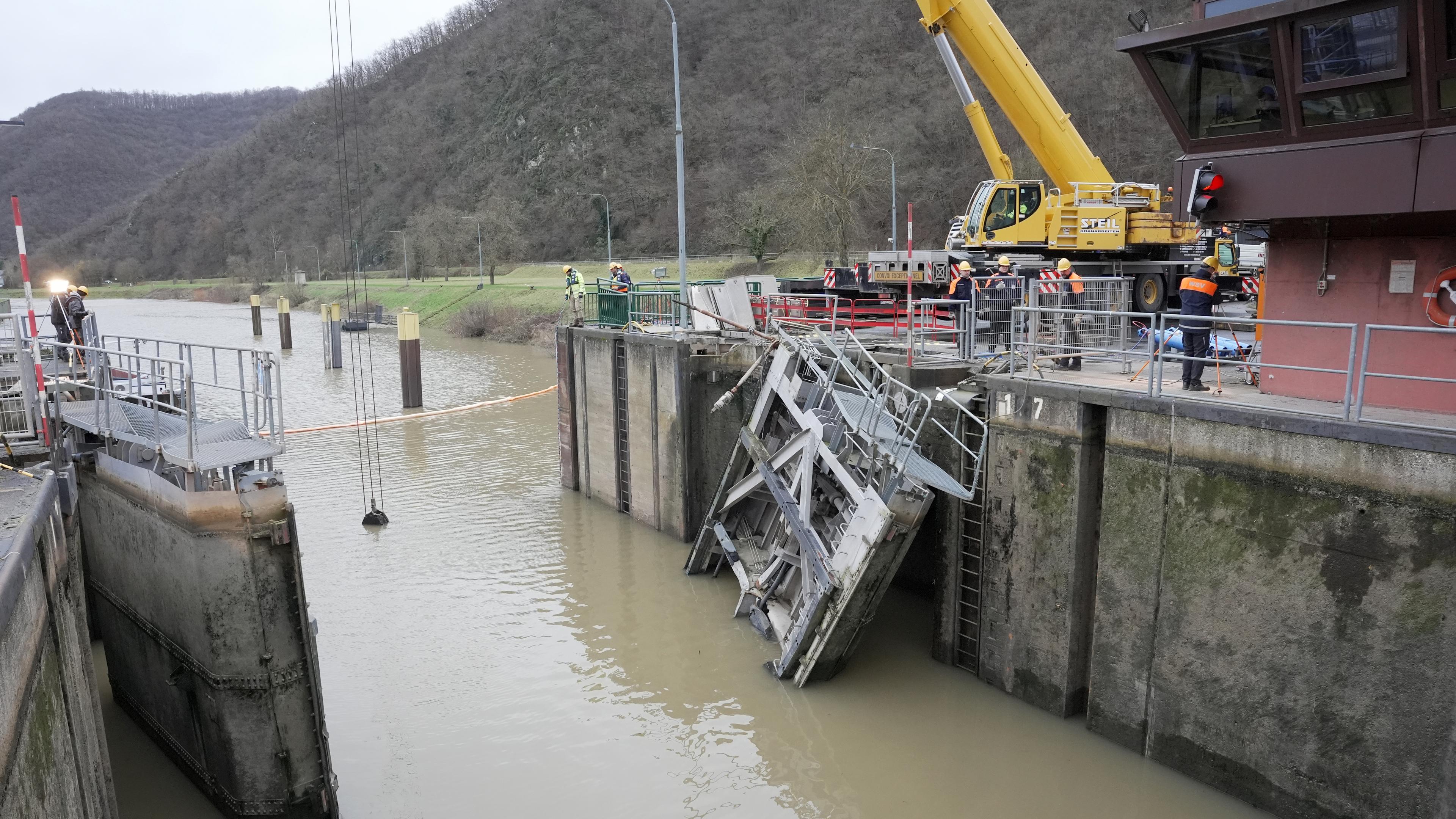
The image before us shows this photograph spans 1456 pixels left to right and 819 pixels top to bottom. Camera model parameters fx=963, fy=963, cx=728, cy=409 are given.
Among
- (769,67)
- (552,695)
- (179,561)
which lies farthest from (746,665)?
(769,67)

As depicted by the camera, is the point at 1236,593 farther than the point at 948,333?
No

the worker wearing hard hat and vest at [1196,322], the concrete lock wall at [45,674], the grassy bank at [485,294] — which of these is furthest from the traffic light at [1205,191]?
the grassy bank at [485,294]

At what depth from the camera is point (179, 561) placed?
352 inches

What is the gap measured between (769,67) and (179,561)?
96.4 metres

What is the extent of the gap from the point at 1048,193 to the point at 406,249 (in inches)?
2817

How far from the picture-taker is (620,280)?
20812 mm

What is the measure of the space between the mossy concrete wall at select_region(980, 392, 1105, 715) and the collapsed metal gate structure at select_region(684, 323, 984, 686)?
20.4 inches

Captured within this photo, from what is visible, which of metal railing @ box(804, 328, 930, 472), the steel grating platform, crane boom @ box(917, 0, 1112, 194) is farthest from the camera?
crane boom @ box(917, 0, 1112, 194)

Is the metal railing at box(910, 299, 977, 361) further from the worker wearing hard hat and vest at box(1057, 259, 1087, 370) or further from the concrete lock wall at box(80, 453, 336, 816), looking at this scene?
the concrete lock wall at box(80, 453, 336, 816)

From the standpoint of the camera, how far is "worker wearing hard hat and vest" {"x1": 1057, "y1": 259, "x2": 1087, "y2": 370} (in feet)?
40.2

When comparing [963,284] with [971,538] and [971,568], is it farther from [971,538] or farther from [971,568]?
[971,568]

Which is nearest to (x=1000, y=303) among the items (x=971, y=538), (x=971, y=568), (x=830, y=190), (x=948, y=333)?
(x=948, y=333)

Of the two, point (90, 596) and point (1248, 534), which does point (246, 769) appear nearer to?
point (90, 596)

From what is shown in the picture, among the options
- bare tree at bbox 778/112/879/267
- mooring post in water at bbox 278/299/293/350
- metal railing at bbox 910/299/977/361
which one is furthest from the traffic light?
mooring post in water at bbox 278/299/293/350
